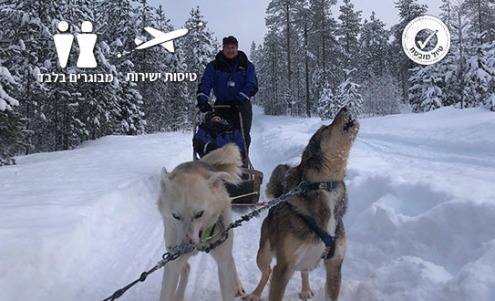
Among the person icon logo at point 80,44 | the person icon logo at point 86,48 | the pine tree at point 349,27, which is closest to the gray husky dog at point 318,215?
the person icon logo at point 80,44


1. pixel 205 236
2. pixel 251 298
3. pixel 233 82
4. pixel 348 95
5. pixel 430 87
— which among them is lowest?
pixel 251 298

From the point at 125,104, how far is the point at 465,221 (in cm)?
2662

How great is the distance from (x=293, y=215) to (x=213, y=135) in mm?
3771

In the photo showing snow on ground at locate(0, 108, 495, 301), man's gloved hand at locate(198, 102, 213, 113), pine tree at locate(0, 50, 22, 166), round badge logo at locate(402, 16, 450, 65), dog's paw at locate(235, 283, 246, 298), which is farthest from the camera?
round badge logo at locate(402, 16, 450, 65)

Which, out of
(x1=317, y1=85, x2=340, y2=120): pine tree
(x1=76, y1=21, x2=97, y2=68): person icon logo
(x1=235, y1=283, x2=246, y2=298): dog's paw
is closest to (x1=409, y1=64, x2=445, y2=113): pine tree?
(x1=317, y1=85, x2=340, y2=120): pine tree

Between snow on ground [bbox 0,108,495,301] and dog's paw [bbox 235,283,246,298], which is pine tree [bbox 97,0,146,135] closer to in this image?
snow on ground [bbox 0,108,495,301]

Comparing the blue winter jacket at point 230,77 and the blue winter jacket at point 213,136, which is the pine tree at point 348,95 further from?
the blue winter jacket at point 213,136

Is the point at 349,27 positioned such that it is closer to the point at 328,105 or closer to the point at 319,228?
the point at 328,105

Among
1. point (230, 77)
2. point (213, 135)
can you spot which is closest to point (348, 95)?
point (230, 77)

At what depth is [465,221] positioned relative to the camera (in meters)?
3.92

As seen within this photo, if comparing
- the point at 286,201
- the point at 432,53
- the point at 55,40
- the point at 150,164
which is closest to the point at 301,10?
the point at 432,53

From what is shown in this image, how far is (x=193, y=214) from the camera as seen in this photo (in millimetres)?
2988

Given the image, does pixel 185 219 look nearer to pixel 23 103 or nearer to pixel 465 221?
pixel 465 221

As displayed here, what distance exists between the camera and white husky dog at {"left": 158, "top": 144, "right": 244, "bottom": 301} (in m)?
2.98
